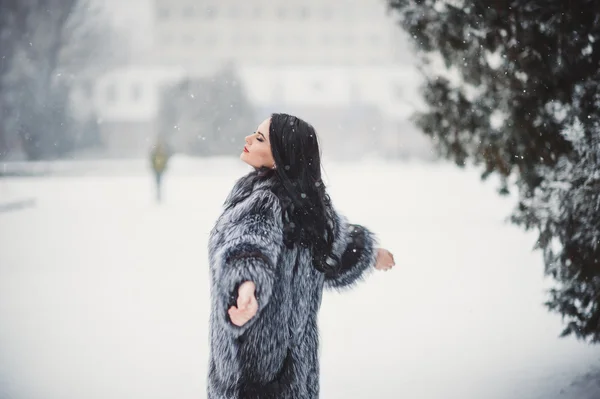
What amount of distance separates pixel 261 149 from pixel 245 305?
1.69 ft

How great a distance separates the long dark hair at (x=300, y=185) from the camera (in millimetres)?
1594

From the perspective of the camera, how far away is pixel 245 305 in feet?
4.58

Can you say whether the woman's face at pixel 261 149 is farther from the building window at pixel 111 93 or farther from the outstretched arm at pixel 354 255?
the building window at pixel 111 93

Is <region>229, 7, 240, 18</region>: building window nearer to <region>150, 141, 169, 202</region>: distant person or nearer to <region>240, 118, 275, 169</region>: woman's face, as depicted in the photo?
<region>150, 141, 169, 202</region>: distant person

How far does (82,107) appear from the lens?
87.7 feet

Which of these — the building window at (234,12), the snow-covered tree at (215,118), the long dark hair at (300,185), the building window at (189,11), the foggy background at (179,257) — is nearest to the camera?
the long dark hair at (300,185)

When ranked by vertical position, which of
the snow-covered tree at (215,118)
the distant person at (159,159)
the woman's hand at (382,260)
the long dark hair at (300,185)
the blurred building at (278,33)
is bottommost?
the woman's hand at (382,260)

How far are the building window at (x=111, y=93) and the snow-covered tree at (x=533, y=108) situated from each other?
106 ft

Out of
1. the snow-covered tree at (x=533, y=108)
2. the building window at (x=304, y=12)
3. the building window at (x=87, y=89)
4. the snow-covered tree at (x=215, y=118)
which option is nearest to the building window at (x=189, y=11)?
the building window at (x=304, y=12)

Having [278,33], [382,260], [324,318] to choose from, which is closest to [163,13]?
[278,33]

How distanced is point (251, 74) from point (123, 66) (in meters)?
7.90

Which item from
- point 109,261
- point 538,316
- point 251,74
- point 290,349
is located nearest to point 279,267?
point 290,349

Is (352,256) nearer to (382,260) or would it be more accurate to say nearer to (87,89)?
(382,260)

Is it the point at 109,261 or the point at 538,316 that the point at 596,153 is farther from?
the point at 109,261
